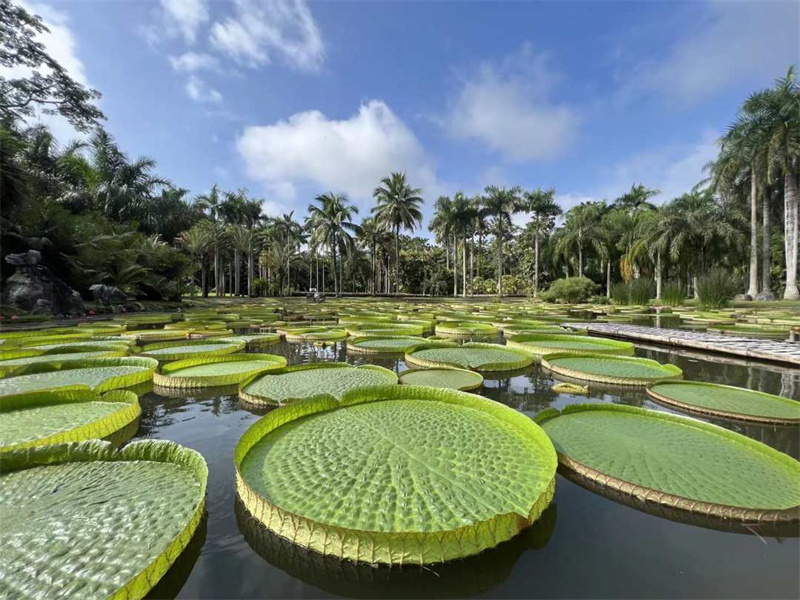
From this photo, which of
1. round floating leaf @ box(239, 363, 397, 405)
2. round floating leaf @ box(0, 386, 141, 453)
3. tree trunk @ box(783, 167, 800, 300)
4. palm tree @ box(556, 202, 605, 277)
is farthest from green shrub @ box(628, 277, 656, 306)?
round floating leaf @ box(0, 386, 141, 453)

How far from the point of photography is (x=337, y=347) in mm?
7465

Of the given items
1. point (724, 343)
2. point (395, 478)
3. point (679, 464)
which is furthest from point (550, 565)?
point (724, 343)

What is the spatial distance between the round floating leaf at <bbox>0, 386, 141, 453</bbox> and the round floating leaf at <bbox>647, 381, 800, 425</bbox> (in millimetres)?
5261

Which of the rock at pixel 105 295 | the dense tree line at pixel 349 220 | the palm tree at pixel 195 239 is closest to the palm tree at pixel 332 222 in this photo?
the dense tree line at pixel 349 220

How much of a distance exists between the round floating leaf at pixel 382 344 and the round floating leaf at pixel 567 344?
79.2 inches

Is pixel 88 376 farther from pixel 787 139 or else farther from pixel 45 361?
pixel 787 139

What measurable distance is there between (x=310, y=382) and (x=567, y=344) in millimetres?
5483

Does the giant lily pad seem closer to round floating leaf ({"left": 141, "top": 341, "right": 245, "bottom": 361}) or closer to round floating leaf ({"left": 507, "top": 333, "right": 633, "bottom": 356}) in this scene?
round floating leaf ({"left": 141, "top": 341, "right": 245, "bottom": 361})

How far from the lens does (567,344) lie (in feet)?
23.6

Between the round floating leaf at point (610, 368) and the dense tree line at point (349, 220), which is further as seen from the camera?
the dense tree line at point (349, 220)

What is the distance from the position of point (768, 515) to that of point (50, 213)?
22.2m

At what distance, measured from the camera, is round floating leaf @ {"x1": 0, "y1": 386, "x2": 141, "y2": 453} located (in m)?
2.47

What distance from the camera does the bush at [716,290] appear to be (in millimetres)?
15836

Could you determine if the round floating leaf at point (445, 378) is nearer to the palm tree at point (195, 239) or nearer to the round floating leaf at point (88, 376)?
the round floating leaf at point (88, 376)
